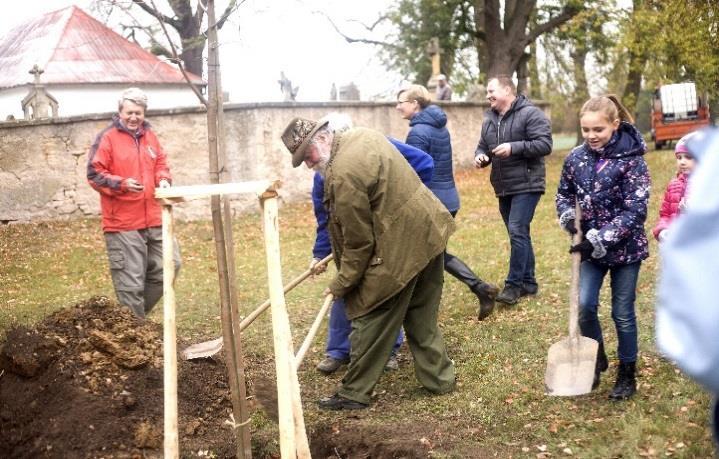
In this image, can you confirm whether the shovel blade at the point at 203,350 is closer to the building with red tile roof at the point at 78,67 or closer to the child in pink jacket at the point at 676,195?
the child in pink jacket at the point at 676,195

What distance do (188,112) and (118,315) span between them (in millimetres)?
10072

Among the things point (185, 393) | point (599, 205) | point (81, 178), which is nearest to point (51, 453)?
point (185, 393)

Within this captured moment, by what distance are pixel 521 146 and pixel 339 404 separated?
8.96 ft

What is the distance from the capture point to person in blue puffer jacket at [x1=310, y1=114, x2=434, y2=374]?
5422mm

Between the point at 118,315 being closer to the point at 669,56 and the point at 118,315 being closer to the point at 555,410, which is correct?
the point at 555,410

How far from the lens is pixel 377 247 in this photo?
15.1 ft

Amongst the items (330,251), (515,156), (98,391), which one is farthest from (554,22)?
(98,391)

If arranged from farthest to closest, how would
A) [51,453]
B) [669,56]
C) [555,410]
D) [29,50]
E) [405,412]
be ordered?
[29,50] < [669,56] < [405,412] < [555,410] < [51,453]

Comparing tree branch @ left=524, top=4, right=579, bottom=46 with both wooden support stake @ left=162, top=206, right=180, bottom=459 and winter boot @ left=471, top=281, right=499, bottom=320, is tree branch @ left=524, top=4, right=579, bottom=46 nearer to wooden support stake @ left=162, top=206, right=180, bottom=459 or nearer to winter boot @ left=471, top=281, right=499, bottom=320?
winter boot @ left=471, top=281, right=499, bottom=320

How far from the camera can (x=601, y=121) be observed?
426cm

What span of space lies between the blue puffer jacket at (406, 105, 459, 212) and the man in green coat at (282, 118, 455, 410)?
5.48ft

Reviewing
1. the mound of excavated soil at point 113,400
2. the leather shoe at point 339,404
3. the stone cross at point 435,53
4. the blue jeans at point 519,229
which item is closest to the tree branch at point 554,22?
the stone cross at point 435,53

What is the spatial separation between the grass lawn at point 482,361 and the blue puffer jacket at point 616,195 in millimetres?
882

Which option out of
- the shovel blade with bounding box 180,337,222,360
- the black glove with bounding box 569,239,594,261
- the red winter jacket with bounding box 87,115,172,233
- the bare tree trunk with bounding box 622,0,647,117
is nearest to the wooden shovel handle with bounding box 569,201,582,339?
the black glove with bounding box 569,239,594,261
